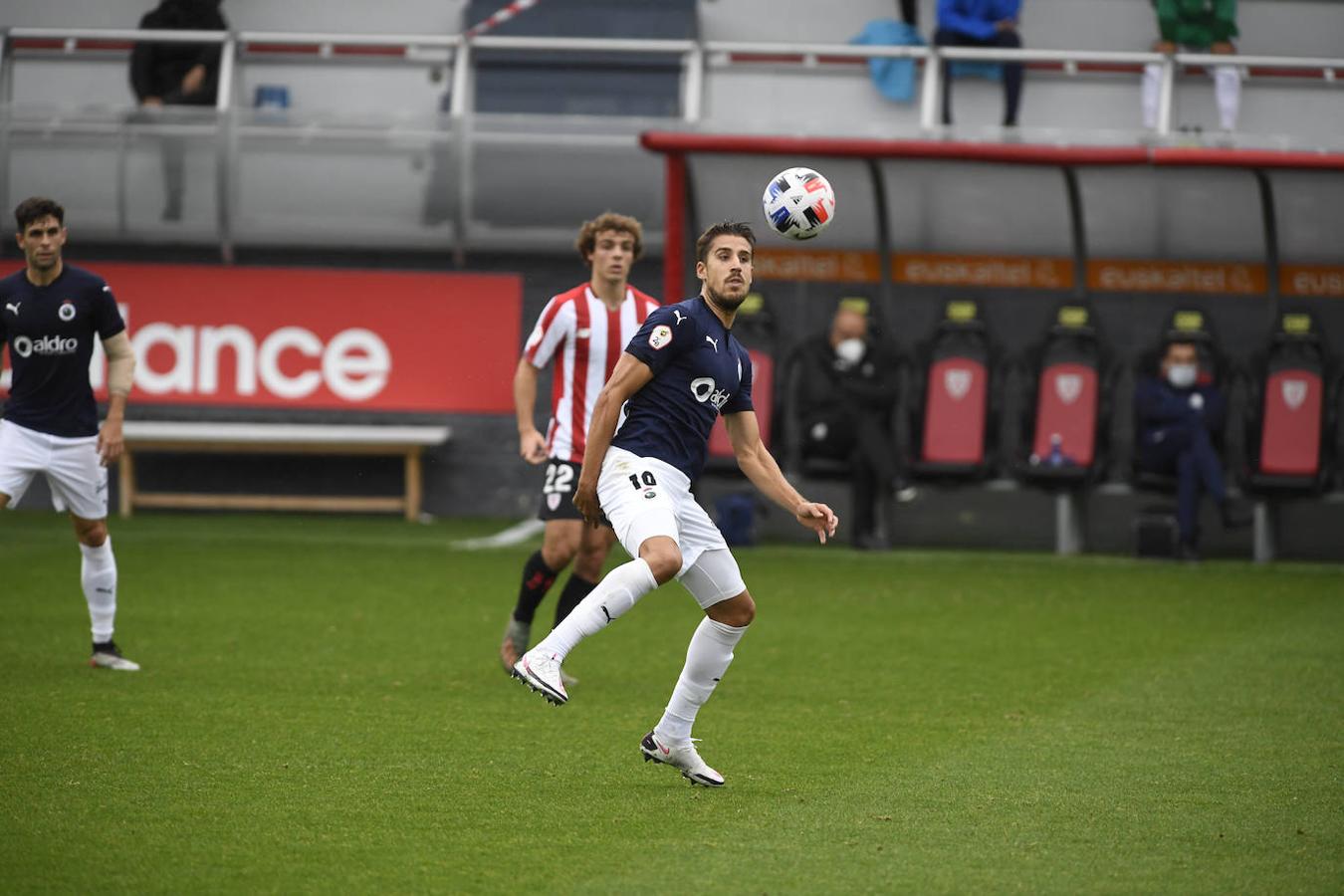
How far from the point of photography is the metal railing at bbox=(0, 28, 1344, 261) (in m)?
15.1

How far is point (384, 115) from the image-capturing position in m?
15.6

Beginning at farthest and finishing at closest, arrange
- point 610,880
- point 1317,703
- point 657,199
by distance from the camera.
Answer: point 657,199, point 1317,703, point 610,880

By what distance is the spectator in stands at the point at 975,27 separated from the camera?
15.4 metres

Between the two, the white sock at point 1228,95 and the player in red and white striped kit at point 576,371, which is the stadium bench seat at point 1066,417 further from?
the player in red and white striped kit at point 576,371

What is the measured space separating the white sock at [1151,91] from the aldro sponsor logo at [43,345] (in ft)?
32.1

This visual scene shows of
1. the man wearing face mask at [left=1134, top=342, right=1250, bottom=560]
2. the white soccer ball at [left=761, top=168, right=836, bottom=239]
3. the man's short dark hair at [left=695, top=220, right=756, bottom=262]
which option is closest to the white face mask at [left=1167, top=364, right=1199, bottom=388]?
the man wearing face mask at [left=1134, top=342, right=1250, bottom=560]

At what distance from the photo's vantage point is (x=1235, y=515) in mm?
14766

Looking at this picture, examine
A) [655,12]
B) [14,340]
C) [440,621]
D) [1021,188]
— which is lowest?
[440,621]

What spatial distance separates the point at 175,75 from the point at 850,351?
20.9ft

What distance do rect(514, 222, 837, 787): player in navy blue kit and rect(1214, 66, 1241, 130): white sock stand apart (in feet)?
33.0

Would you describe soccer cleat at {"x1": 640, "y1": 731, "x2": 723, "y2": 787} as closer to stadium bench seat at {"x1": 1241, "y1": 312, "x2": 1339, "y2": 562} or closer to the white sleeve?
the white sleeve

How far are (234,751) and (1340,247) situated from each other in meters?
10.6

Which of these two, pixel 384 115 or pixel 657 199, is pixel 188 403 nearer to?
pixel 384 115

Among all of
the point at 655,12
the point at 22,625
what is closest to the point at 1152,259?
the point at 655,12
